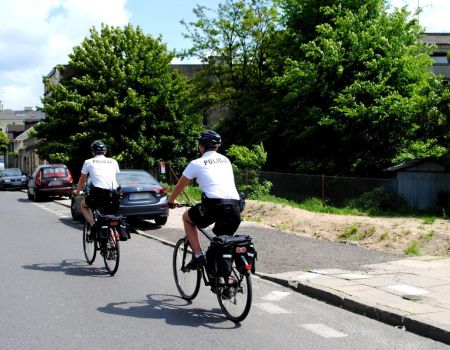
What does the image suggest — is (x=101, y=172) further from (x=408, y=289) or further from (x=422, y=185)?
(x=422, y=185)

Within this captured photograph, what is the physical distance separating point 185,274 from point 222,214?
133 centimetres

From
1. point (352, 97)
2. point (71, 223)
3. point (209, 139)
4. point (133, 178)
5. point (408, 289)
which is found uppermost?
point (352, 97)

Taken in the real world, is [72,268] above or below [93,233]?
below

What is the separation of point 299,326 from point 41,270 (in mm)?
4629

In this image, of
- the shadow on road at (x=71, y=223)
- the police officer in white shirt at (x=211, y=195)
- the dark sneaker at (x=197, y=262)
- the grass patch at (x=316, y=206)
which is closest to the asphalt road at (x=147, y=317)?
the dark sneaker at (x=197, y=262)

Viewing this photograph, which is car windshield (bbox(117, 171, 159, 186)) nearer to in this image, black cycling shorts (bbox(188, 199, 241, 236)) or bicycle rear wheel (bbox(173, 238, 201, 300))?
bicycle rear wheel (bbox(173, 238, 201, 300))

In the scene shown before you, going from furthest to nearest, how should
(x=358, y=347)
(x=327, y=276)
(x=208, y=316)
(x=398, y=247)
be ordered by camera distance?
(x=398, y=247) → (x=327, y=276) → (x=208, y=316) → (x=358, y=347)

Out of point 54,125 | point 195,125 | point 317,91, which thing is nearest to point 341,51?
point 317,91

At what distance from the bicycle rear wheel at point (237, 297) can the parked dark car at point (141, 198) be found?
8.03m

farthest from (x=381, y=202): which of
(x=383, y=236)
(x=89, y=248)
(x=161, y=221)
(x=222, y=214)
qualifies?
(x=222, y=214)

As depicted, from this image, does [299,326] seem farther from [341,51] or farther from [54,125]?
[54,125]

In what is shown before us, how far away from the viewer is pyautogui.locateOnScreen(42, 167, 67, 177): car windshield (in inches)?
1018

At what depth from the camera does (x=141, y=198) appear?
45.4 feet

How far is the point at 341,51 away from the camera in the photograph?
920 inches
